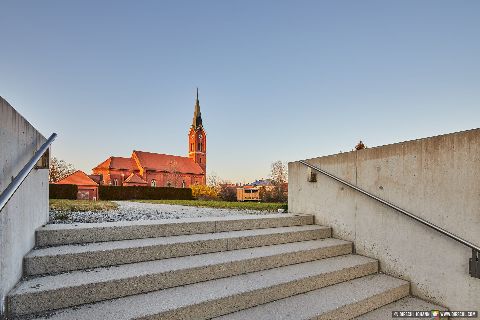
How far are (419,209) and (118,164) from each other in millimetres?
68555

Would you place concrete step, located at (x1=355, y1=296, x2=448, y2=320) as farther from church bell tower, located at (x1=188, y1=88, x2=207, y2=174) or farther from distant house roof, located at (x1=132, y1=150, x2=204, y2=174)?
church bell tower, located at (x1=188, y1=88, x2=207, y2=174)

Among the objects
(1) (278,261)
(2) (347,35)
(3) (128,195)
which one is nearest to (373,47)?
(2) (347,35)

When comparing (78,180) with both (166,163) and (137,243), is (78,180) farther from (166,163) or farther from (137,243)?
(137,243)

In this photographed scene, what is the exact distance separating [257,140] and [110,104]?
41.4 feet

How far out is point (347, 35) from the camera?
6.68 m

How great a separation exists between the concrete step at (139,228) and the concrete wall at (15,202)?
19 cm

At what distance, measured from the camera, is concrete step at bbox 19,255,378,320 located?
173cm

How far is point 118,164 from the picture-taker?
2453 inches

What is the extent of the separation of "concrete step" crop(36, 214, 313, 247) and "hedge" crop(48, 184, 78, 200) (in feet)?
75.2

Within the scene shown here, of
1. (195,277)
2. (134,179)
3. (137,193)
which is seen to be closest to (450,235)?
(195,277)

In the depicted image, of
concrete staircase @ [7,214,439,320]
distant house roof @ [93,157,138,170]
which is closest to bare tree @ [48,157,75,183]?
distant house roof @ [93,157,138,170]

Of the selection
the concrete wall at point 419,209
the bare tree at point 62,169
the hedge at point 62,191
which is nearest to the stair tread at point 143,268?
the concrete wall at point 419,209

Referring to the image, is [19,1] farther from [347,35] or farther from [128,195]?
[128,195]

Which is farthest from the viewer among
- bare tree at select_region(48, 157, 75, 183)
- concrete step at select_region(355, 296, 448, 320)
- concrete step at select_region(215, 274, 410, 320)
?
bare tree at select_region(48, 157, 75, 183)
